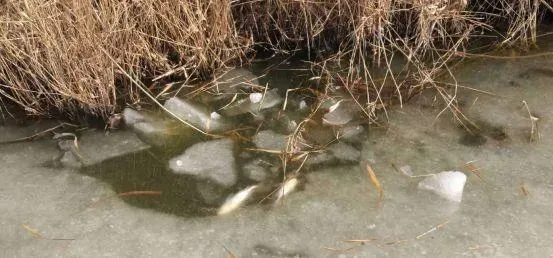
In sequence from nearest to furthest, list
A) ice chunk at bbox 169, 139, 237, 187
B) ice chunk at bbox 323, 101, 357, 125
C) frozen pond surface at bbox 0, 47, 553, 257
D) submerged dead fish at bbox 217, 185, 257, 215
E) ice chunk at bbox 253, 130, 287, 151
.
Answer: frozen pond surface at bbox 0, 47, 553, 257 < submerged dead fish at bbox 217, 185, 257, 215 < ice chunk at bbox 169, 139, 237, 187 < ice chunk at bbox 253, 130, 287, 151 < ice chunk at bbox 323, 101, 357, 125

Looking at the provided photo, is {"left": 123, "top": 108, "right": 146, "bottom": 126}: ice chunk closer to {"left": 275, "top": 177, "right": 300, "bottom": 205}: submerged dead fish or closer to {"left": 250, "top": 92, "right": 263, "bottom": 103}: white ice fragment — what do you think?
{"left": 250, "top": 92, "right": 263, "bottom": 103}: white ice fragment

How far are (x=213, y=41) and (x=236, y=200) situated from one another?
28.0 inches

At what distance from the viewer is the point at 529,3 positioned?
7.54 ft

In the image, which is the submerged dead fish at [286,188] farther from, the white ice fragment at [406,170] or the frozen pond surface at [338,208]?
the white ice fragment at [406,170]

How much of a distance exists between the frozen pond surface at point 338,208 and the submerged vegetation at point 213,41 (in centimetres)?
16

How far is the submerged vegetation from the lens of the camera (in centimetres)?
185

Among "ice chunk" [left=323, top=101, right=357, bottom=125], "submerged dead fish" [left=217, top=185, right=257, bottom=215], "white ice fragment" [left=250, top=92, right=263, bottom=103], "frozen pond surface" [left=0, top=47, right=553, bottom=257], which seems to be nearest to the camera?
"frozen pond surface" [left=0, top=47, right=553, bottom=257]

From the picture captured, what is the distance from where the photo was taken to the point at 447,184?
166cm

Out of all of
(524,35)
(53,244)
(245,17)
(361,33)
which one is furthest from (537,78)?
(53,244)

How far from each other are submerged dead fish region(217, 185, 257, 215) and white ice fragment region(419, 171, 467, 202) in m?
0.46

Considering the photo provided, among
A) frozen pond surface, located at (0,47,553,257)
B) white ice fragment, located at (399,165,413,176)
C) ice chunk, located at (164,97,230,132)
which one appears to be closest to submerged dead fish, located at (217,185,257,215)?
frozen pond surface, located at (0,47,553,257)

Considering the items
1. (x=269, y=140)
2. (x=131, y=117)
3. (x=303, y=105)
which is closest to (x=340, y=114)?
(x=303, y=105)

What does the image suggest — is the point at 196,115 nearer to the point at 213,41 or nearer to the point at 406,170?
the point at 213,41

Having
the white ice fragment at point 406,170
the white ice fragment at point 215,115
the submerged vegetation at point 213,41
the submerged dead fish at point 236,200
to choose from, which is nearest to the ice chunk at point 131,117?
the submerged vegetation at point 213,41
